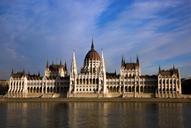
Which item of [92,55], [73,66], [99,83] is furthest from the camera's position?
[92,55]

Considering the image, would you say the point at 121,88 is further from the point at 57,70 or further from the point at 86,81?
the point at 57,70

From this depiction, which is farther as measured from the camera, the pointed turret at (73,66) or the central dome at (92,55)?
the central dome at (92,55)

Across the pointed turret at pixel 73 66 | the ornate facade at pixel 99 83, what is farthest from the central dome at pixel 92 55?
the pointed turret at pixel 73 66

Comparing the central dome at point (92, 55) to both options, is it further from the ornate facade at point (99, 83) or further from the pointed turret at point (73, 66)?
the pointed turret at point (73, 66)

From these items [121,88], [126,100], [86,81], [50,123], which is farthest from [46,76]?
[50,123]

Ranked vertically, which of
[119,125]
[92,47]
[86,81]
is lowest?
[119,125]

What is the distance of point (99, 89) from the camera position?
129m

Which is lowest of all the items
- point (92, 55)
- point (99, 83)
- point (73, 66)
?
point (99, 83)

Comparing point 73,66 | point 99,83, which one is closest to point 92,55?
point 73,66

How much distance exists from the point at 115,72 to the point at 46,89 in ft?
94.5

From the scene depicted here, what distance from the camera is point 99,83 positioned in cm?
12975

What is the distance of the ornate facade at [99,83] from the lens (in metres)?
125

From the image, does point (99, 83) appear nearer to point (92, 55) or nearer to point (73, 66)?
point (73, 66)

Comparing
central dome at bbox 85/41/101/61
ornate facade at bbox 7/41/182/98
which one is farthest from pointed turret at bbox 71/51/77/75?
central dome at bbox 85/41/101/61
